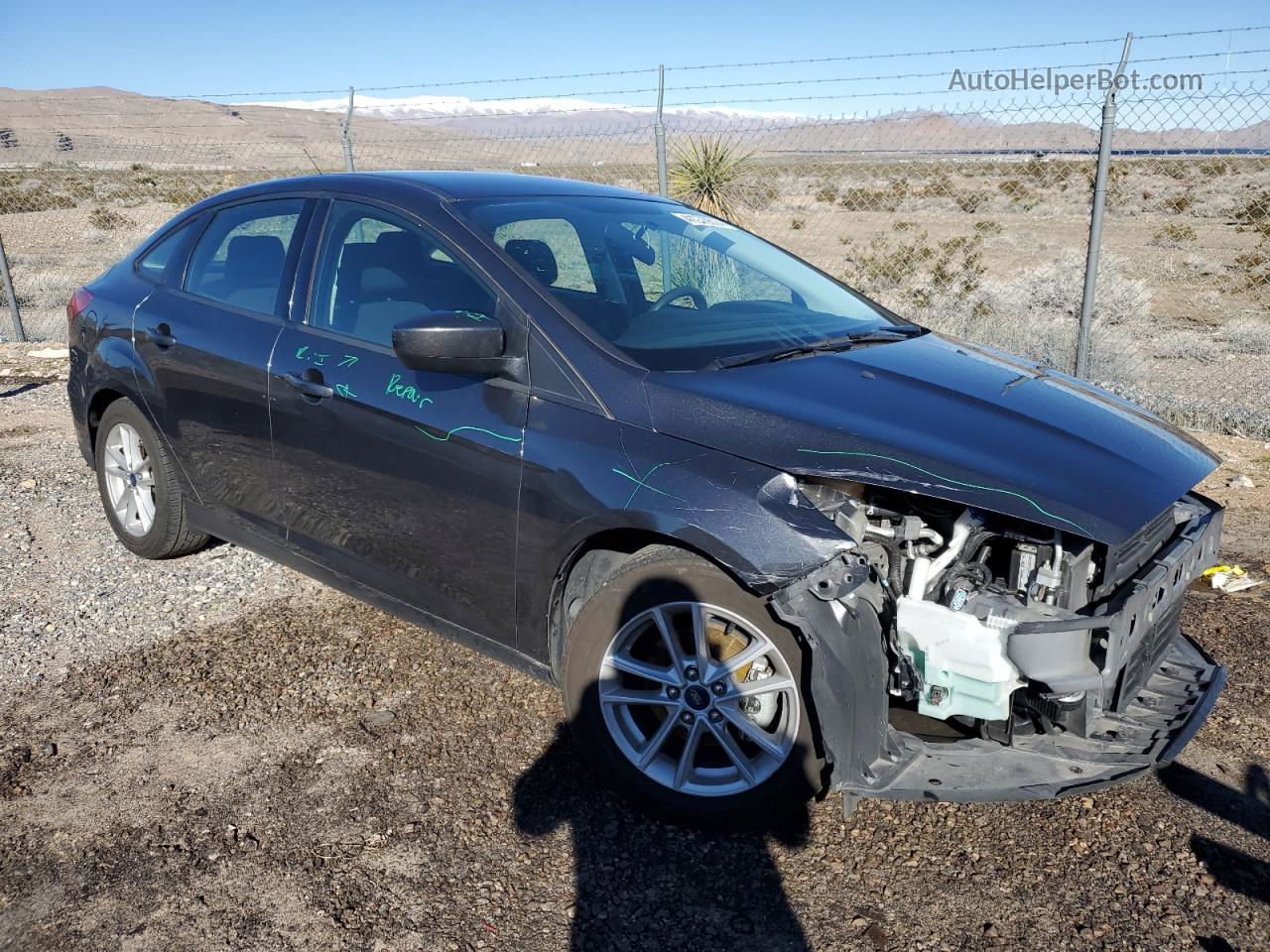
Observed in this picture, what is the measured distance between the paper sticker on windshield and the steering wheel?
0.65m

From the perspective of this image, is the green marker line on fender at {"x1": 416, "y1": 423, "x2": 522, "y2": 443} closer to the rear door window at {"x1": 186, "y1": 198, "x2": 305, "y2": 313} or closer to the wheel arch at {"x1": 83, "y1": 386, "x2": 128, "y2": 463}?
the rear door window at {"x1": 186, "y1": 198, "x2": 305, "y2": 313}

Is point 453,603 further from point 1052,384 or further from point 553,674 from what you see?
point 1052,384

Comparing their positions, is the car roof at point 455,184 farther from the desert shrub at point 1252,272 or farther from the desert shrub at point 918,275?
the desert shrub at point 1252,272

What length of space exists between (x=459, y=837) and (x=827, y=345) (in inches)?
77.5

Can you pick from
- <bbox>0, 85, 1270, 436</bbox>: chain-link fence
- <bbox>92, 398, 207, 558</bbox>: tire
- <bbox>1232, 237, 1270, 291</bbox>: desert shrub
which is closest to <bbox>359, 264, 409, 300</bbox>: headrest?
<bbox>92, 398, 207, 558</bbox>: tire

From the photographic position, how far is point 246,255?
423cm

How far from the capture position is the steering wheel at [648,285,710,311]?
3594 mm

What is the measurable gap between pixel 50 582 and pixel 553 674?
2988 mm

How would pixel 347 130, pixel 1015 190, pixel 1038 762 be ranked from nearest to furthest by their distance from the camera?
pixel 1038 762, pixel 347 130, pixel 1015 190

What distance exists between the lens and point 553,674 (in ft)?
10.7

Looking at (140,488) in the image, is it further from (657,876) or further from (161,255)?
(657,876)

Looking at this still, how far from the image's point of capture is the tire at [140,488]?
464 centimetres

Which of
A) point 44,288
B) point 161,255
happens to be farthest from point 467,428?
point 44,288

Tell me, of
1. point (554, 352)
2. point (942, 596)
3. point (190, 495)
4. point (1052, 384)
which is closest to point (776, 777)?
point (942, 596)
